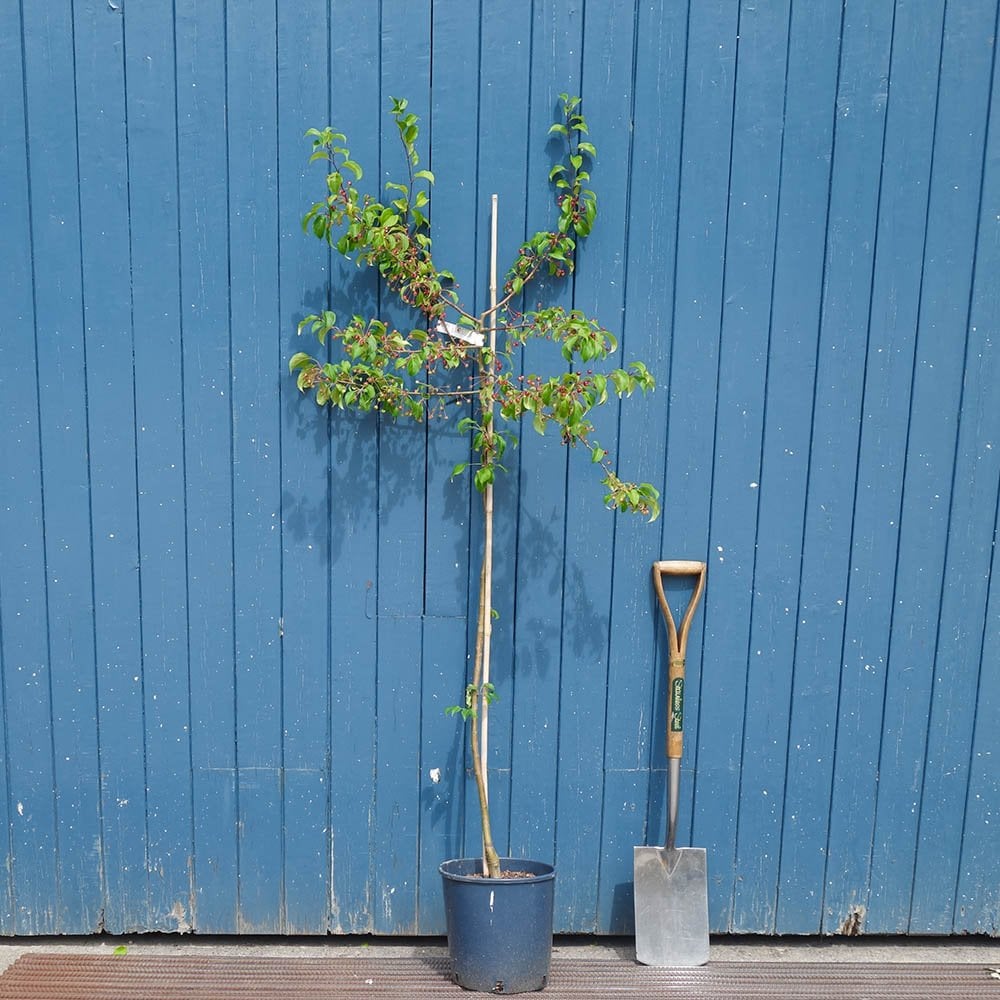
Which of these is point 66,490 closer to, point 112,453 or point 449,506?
point 112,453

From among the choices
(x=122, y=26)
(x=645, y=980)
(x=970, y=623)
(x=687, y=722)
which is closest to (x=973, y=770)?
(x=970, y=623)

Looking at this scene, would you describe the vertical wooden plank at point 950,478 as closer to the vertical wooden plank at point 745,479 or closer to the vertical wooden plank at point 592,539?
the vertical wooden plank at point 745,479

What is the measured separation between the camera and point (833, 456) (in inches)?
106

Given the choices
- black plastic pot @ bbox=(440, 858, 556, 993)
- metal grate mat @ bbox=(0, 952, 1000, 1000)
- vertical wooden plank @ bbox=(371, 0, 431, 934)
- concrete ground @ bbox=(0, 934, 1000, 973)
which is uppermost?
vertical wooden plank @ bbox=(371, 0, 431, 934)

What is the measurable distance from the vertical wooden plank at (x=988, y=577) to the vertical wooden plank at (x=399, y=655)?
1.59m

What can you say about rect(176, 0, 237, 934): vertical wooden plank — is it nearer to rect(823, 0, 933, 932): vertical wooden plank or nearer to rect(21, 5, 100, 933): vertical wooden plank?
rect(21, 5, 100, 933): vertical wooden plank

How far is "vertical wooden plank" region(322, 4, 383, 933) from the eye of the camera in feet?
8.46

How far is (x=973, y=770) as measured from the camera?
2.80 m

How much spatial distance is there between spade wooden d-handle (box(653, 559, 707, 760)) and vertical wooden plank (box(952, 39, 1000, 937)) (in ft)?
2.80

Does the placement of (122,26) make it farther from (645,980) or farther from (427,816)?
(645,980)

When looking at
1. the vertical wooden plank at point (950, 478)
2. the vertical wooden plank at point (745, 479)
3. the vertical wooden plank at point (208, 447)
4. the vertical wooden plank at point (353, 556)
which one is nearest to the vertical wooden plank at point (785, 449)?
the vertical wooden plank at point (745, 479)

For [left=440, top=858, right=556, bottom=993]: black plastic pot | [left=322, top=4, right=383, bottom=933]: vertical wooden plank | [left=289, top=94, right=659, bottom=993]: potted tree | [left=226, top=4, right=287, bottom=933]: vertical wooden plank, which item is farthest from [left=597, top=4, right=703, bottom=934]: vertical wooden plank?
[left=226, top=4, right=287, bottom=933]: vertical wooden plank

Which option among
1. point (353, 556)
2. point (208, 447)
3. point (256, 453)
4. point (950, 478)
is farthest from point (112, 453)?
point (950, 478)

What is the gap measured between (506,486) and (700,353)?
0.67 meters
